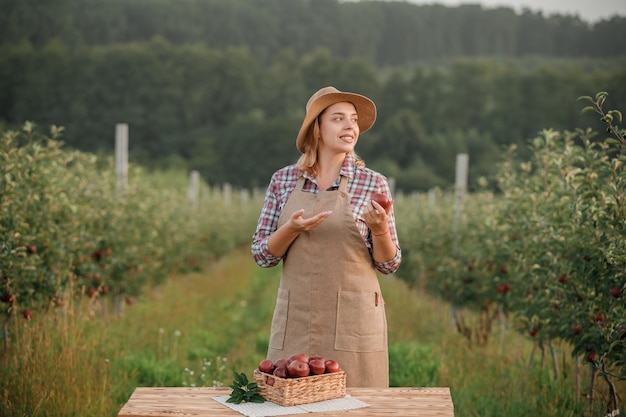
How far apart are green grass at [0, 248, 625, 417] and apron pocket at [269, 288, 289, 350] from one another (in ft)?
4.74

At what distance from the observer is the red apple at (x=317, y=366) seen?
10.4 ft

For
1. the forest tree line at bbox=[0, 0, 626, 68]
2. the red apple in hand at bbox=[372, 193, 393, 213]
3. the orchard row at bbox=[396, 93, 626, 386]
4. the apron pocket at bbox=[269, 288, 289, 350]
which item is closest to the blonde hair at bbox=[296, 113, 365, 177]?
the red apple in hand at bbox=[372, 193, 393, 213]

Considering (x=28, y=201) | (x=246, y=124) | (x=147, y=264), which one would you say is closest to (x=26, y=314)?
(x=28, y=201)

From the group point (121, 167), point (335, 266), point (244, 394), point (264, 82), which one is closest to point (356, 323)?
point (335, 266)

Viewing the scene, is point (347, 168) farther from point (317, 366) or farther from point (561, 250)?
point (561, 250)

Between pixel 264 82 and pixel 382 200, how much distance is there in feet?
207

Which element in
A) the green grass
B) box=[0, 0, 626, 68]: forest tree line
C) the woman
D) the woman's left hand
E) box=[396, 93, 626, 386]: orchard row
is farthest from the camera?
box=[0, 0, 626, 68]: forest tree line

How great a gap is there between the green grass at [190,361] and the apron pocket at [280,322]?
1.44 metres

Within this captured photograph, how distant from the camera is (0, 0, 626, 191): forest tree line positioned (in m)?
47.7

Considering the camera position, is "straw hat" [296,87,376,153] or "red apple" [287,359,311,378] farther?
"straw hat" [296,87,376,153]

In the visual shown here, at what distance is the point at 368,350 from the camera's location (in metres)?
3.98

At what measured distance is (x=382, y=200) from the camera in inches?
145

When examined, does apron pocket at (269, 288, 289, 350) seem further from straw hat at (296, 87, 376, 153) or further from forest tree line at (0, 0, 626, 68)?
forest tree line at (0, 0, 626, 68)

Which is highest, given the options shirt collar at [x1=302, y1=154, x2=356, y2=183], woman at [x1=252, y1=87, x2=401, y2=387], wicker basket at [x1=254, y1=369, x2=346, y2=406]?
shirt collar at [x1=302, y1=154, x2=356, y2=183]
